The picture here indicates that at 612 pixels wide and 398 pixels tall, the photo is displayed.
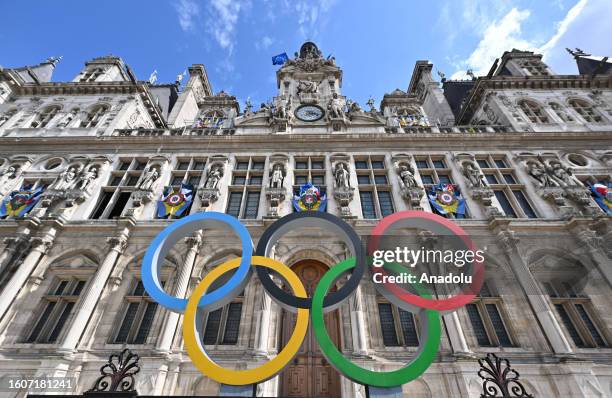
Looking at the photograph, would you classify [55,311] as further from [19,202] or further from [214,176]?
[214,176]

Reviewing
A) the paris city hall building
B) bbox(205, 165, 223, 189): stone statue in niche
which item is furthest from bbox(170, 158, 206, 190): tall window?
bbox(205, 165, 223, 189): stone statue in niche

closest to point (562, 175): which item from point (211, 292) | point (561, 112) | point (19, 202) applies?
point (561, 112)

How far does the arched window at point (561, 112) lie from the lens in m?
19.8

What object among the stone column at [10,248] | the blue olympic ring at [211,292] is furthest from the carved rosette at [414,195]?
the stone column at [10,248]

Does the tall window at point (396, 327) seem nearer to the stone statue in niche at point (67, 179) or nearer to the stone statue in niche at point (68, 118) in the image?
the stone statue in niche at point (67, 179)

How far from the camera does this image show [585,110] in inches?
819

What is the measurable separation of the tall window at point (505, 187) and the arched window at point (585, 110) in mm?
9742

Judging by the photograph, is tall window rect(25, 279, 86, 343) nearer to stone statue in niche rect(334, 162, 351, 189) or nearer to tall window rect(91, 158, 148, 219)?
tall window rect(91, 158, 148, 219)

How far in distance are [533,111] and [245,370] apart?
25986 mm

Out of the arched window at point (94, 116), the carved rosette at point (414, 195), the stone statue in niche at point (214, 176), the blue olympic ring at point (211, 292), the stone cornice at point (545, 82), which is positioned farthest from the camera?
the stone cornice at point (545, 82)

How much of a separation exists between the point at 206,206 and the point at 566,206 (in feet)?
59.4

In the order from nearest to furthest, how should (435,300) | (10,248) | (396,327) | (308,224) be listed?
1. (435,300)
2. (308,224)
3. (396,327)
4. (10,248)

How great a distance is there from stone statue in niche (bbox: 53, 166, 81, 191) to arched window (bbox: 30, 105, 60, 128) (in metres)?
7.52

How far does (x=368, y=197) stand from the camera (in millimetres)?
15219
